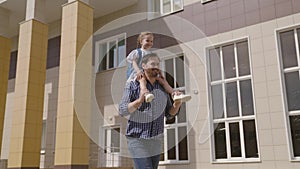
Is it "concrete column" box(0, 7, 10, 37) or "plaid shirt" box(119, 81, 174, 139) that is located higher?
"concrete column" box(0, 7, 10, 37)

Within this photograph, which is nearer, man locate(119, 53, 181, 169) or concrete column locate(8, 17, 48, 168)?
man locate(119, 53, 181, 169)

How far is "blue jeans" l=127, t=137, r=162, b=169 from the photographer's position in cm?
104

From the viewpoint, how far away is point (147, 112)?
1026mm

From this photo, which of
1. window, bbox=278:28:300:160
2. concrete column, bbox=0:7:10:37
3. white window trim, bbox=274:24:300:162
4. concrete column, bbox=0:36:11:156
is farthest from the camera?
concrete column, bbox=0:36:11:156

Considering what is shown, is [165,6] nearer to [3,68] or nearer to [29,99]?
[29,99]

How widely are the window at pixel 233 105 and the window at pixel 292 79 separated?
768 millimetres

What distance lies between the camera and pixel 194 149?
7883mm

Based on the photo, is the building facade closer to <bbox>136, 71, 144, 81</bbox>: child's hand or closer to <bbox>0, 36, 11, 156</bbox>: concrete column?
<bbox>0, 36, 11, 156</bbox>: concrete column

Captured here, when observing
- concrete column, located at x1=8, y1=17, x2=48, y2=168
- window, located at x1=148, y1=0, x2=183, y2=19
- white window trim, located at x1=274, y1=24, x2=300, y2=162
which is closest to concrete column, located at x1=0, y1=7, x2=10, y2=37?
concrete column, located at x1=8, y1=17, x2=48, y2=168

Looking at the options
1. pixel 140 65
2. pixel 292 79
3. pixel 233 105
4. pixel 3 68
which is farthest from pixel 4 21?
pixel 140 65

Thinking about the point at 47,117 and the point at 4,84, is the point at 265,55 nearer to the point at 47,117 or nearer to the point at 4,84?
the point at 47,117

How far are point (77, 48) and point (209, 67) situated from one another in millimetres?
3295

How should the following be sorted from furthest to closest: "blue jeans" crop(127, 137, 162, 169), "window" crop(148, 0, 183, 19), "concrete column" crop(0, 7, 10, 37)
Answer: "concrete column" crop(0, 7, 10, 37) → "window" crop(148, 0, 183, 19) → "blue jeans" crop(127, 137, 162, 169)

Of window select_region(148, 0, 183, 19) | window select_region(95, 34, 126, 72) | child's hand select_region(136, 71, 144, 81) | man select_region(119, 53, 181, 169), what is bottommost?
man select_region(119, 53, 181, 169)
